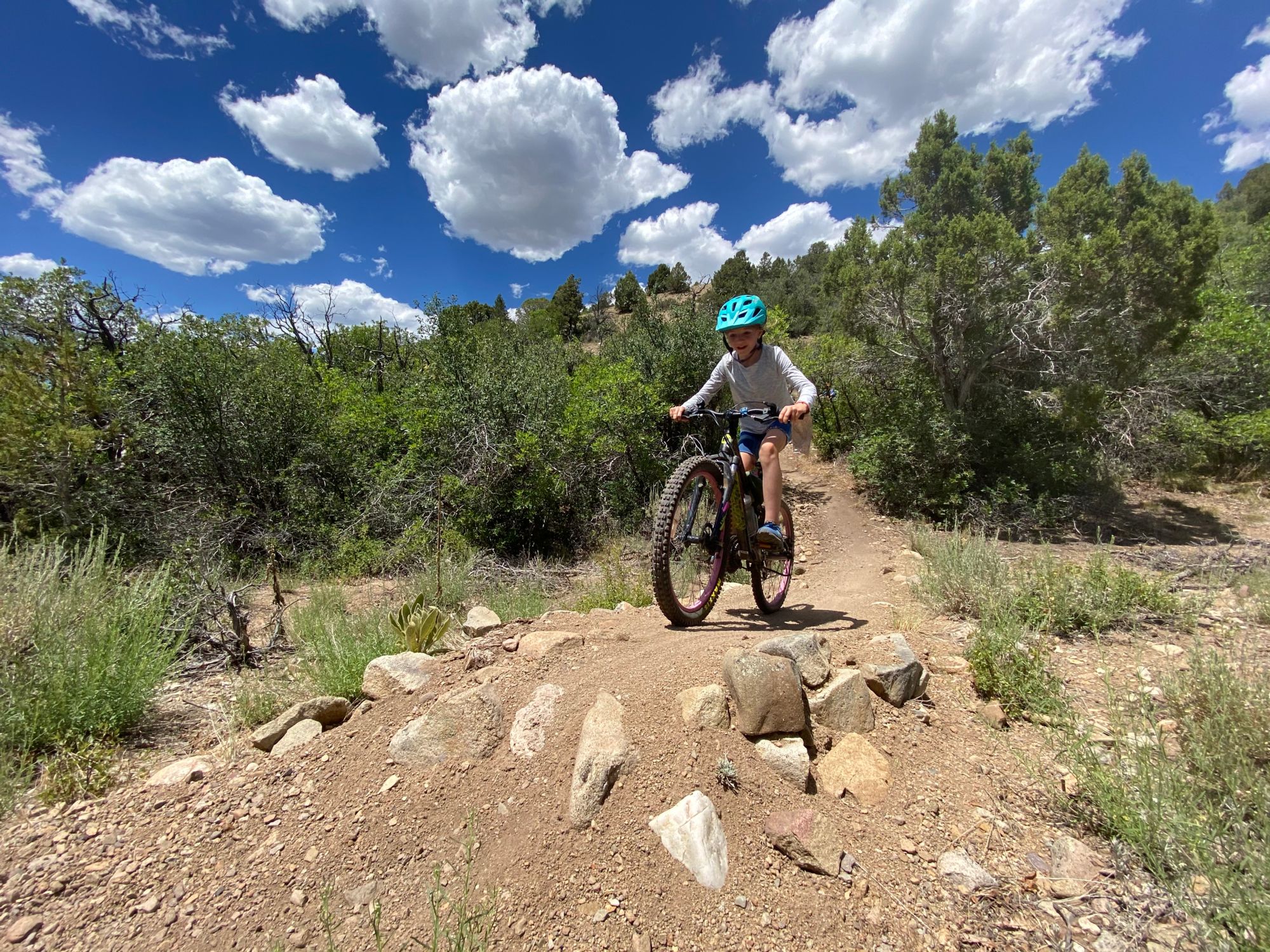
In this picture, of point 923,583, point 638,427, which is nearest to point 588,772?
point 923,583

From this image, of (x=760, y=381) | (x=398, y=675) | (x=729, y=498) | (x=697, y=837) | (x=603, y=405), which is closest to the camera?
(x=697, y=837)

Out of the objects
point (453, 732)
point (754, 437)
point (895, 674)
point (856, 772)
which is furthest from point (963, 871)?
point (754, 437)

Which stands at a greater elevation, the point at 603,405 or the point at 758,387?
the point at 603,405

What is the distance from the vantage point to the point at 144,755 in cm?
265

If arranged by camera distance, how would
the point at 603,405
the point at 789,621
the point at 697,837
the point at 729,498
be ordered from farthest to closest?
the point at 603,405 → the point at 789,621 → the point at 729,498 → the point at 697,837

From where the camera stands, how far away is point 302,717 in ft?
8.91

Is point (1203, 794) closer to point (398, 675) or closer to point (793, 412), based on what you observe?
point (793, 412)

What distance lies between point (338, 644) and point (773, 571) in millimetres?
3090

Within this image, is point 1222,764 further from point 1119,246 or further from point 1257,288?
point 1257,288

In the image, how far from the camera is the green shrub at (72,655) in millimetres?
2553

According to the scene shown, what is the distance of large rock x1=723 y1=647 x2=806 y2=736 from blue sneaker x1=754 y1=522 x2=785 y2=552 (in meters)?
1.35

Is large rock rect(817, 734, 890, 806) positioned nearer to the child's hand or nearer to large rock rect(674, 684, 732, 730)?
large rock rect(674, 684, 732, 730)

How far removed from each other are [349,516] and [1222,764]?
31.0 ft

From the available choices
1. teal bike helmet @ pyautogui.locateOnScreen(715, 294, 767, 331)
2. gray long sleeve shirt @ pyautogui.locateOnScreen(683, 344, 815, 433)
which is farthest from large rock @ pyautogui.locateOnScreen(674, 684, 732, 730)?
teal bike helmet @ pyautogui.locateOnScreen(715, 294, 767, 331)
